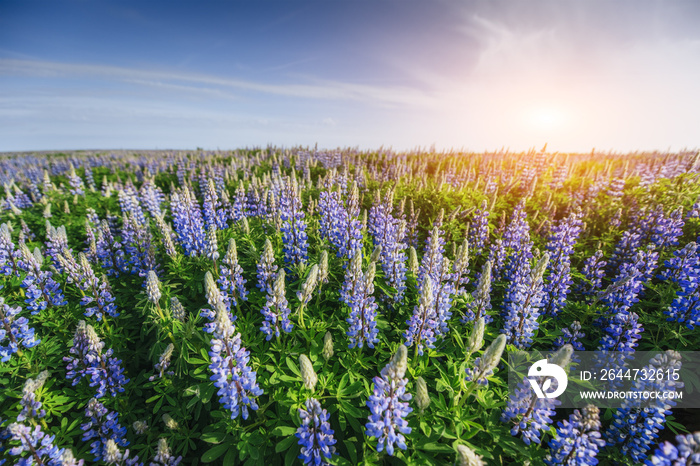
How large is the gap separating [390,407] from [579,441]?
196 centimetres

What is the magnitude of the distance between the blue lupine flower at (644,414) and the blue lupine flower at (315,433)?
11.8 ft

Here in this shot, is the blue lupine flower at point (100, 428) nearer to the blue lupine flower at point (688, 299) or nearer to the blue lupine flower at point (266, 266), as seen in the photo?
the blue lupine flower at point (266, 266)

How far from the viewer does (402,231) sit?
16.9ft

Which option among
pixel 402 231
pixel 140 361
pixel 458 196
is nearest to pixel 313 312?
pixel 402 231

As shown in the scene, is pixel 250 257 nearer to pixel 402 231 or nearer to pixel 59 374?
pixel 402 231

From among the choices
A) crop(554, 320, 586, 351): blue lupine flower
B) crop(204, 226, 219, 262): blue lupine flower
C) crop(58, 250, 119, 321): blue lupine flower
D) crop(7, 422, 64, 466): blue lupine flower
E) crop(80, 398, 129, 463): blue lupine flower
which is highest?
crop(204, 226, 219, 262): blue lupine flower

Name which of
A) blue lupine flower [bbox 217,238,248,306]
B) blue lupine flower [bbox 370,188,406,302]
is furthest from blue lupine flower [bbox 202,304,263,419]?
blue lupine flower [bbox 370,188,406,302]

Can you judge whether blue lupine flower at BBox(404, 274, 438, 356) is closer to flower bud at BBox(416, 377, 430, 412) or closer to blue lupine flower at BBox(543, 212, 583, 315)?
flower bud at BBox(416, 377, 430, 412)

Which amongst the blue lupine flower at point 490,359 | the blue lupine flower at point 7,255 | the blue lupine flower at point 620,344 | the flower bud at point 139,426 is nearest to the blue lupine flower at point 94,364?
the flower bud at point 139,426

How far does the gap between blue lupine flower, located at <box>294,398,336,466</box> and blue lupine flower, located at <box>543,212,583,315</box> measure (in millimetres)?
4173

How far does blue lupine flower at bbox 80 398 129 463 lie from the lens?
3.54 meters

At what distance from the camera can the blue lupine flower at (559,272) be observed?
4926 mm

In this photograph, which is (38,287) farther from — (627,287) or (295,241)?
(627,287)

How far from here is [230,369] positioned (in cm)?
297
